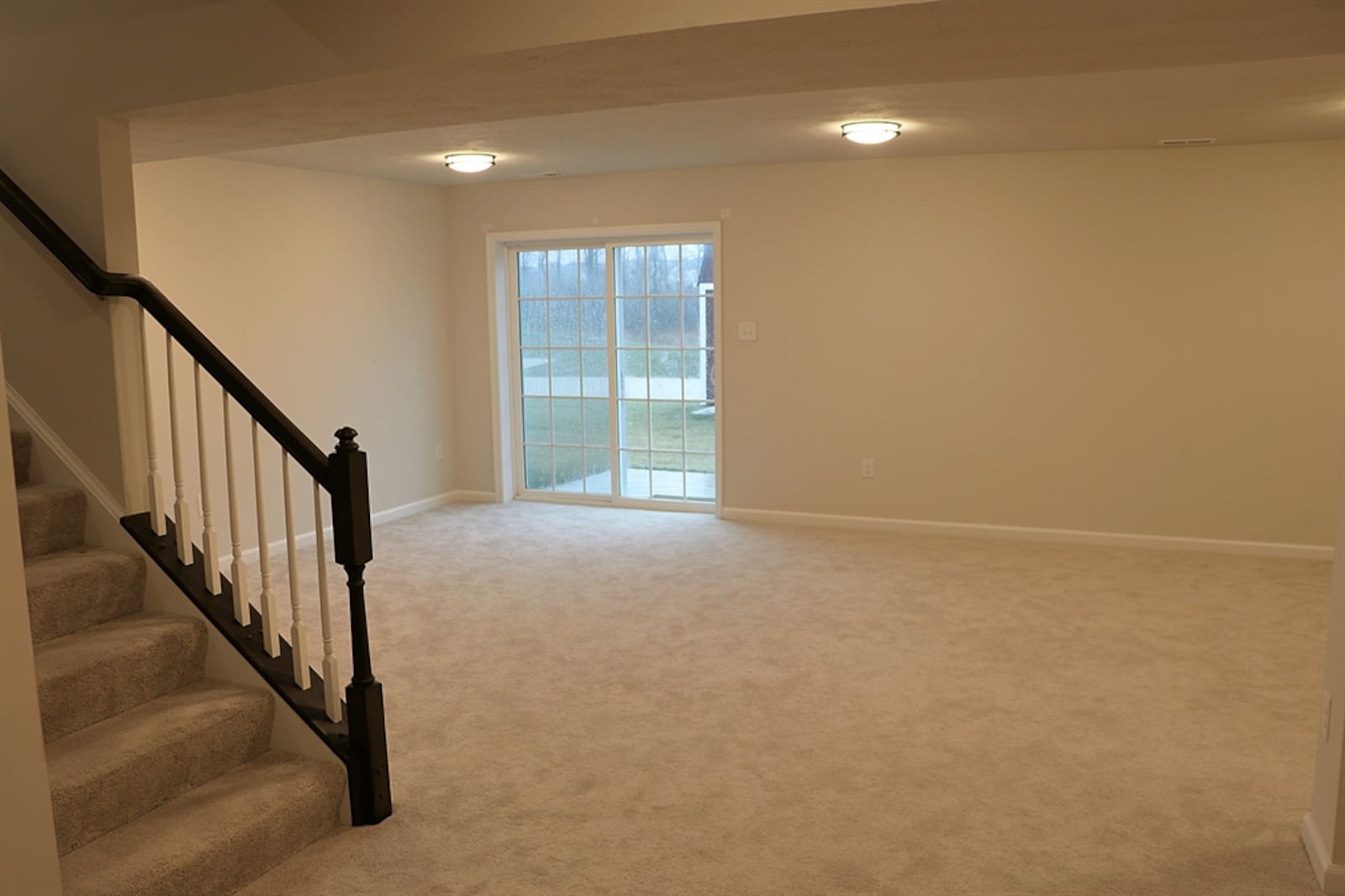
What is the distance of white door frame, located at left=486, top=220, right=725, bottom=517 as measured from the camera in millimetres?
6609

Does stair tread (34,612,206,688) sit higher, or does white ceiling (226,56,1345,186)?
white ceiling (226,56,1345,186)

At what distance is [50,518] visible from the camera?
2971 millimetres

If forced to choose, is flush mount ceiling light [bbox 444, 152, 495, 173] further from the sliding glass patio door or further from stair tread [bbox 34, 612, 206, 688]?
stair tread [bbox 34, 612, 206, 688]

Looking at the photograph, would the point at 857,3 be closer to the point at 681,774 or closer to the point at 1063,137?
the point at 681,774

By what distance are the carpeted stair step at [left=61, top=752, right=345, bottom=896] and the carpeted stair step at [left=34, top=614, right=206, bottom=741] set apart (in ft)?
1.04

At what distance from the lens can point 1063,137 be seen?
526 cm

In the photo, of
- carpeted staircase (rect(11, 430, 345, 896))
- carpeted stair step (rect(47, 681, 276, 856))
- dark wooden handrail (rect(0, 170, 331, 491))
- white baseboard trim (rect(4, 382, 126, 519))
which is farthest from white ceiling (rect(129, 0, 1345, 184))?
carpeted stair step (rect(47, 681, 276, 856))

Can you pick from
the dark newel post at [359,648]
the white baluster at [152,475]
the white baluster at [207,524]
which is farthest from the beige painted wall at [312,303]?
the dark newel post at [359,648]

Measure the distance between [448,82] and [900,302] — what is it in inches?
156

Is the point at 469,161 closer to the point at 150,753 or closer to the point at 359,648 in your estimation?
the point at 359,648

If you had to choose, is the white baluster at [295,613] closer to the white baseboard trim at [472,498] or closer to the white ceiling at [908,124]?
the white ceiling at [908,124]

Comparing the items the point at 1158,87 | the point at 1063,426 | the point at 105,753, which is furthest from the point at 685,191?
the point at 105,753

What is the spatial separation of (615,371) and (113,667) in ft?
15.5

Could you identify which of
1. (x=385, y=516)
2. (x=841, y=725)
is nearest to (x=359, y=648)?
(x=841, y=725)
